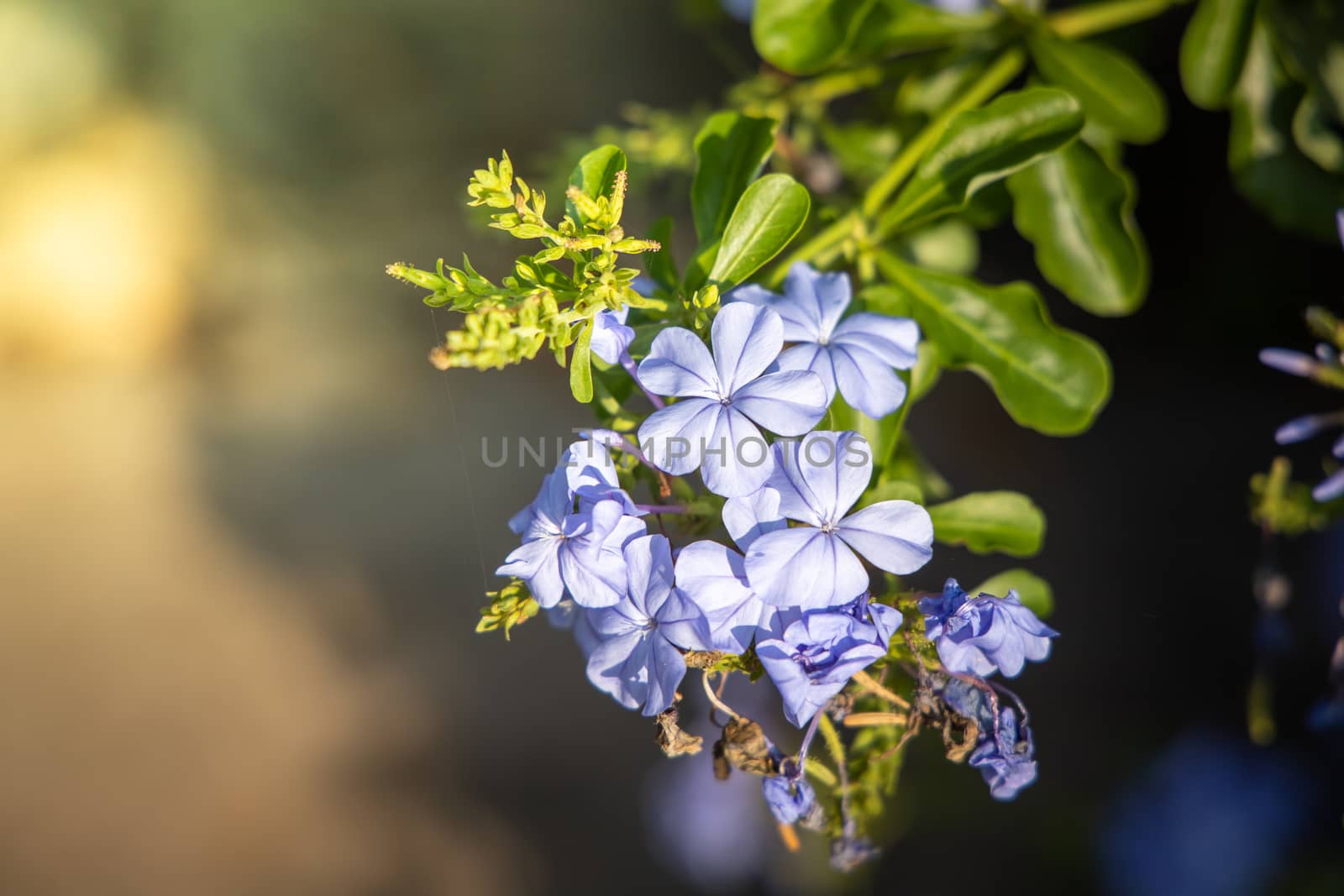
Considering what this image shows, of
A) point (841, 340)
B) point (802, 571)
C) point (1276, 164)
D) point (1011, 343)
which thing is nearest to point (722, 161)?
point (841, 340)

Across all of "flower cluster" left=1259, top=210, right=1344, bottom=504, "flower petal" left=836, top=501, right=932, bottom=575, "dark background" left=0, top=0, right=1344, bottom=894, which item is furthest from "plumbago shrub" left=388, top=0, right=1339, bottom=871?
"dark background" left=0, top=0, right=1344, bottom=894

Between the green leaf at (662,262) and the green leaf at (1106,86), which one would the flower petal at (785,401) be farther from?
the green leaf at (1106,86)

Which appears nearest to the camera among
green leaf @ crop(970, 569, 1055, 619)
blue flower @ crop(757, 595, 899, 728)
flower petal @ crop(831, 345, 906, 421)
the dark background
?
blue flower @ crop(757, 595, 899, 728)

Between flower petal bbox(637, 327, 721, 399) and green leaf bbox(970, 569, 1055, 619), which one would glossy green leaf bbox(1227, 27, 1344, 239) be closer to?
green leaf bbox(970, 569, 1055, 619)

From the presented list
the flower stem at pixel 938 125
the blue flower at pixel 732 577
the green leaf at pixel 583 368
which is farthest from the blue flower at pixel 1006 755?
the flower stem at pixel 938 125

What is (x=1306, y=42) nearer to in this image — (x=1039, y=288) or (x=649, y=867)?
(x=1039, y=288)
